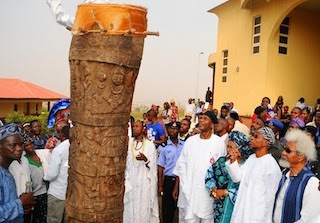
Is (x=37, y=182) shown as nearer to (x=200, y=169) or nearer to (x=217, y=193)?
(x=200, y=169)

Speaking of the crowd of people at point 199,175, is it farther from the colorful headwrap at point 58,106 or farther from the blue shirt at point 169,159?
the colorful headwrap at point 58,106

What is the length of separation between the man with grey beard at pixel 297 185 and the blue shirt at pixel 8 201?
7.60ft

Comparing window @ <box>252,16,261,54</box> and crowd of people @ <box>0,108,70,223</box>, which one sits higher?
window @ <box>252,16,261,54</box>

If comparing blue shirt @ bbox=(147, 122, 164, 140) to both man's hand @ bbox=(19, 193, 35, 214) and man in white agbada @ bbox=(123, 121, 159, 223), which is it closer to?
man in white agbada @ bbox=(123, 121, 159, 223)

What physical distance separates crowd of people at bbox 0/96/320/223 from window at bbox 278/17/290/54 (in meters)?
7.29

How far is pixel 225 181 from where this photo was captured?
13.4 feet

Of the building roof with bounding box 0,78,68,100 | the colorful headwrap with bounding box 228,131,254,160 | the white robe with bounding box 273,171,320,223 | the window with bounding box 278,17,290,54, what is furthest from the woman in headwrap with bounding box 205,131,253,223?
the building roof with bounding box 0,78,68,100

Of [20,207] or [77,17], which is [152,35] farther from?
[20,207]

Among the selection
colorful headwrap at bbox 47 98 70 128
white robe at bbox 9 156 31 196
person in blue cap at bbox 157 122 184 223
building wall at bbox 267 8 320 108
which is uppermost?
building wall at bbox 267 8 320 108

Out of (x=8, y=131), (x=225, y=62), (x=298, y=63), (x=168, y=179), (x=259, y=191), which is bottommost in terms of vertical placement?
(x=168, y=179)

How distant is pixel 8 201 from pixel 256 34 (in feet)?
37.3

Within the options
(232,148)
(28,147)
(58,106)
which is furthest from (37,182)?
(232,148)

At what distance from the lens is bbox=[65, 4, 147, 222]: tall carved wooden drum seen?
1.88 m

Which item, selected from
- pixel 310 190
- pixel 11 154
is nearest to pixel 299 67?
pixel 310 190
